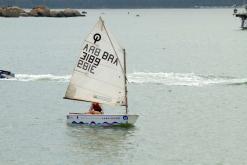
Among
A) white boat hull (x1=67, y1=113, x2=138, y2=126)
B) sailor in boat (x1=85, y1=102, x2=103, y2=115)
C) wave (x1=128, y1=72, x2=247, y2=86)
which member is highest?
sailor in boat (x1=85, y1=102, x2=103, y2=115)

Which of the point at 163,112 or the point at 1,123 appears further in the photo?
the point at 163,112

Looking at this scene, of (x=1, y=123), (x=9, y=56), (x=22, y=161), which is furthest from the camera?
(x=9, y=56)

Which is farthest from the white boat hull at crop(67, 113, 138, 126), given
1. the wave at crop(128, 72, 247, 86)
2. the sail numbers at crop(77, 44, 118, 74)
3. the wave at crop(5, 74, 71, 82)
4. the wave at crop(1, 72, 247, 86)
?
the wave at crop(5, 74, 71, 82)

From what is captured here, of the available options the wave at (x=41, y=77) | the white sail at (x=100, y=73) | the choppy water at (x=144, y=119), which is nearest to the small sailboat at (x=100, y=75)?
the white sail at (x=100, y=73)

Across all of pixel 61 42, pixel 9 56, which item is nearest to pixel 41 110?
pixel 9 56

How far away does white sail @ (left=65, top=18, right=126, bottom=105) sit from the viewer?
49.8m

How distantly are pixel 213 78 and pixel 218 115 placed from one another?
20827 millimetres

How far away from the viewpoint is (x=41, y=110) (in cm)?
5762

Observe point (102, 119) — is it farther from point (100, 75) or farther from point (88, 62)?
point (88, 62)

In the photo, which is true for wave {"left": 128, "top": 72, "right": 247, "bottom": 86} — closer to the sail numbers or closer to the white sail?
the white sail

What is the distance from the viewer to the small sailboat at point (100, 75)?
4978cm

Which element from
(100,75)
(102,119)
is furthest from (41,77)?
(102,119)

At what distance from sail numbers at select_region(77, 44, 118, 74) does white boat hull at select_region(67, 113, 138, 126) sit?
2.75 meters

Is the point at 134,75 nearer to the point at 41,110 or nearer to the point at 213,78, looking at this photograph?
the point at 213,78
